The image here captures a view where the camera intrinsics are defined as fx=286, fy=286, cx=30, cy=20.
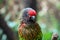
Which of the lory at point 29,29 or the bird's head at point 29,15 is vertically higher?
the bird's head at point 29,15

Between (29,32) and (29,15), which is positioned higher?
(29,15)

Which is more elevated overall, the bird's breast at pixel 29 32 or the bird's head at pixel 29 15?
the bird's head at pixel 29 15

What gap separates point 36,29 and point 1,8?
307 centimetres

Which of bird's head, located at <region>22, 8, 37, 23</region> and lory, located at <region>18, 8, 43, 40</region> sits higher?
bird's head, located at <region>22, 8, 37, 23</region>

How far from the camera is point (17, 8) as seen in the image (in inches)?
227

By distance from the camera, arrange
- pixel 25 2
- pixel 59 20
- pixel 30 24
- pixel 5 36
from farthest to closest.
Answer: pixel 59 20
pixel 25 2
pixel 5 36
pixel 30 24

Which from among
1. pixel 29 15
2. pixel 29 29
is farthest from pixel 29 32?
pixel 29 15

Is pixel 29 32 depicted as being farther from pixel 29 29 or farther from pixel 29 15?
pixel 29 15

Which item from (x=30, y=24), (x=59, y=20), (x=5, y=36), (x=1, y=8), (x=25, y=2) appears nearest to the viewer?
(x=30, y=24)

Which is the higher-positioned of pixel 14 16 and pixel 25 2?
pixel 25 2

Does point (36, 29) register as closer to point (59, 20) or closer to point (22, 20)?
point (22, 20)

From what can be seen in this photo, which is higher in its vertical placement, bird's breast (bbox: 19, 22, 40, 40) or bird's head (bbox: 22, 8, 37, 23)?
bird's head (bbox: 22, 8, 37, 23)

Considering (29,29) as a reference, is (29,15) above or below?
above

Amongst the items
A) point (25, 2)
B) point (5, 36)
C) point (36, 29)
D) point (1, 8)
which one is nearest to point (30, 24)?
point (36, 29)
